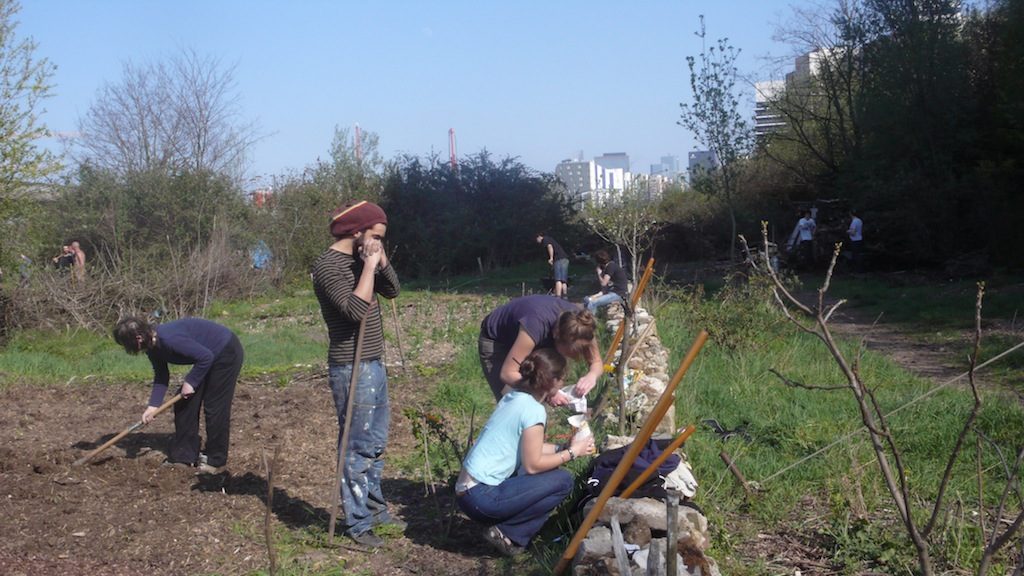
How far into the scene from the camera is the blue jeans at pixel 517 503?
4633mm

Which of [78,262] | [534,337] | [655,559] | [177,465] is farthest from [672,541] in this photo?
[78,262]

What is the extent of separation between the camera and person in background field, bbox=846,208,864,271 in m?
19.8

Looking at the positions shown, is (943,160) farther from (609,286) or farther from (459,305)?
(459,305)

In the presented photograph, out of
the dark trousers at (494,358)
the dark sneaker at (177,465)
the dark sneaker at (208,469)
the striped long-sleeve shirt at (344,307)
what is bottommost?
the dark sneaker at (208,469)

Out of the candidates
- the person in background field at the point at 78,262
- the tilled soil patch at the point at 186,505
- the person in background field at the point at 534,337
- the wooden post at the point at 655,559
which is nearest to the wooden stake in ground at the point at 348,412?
the tilled soil patch at the point at 186,505

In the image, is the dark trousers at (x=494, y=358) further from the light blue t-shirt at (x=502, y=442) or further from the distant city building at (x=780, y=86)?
the distant city building at (x=780, y=86)

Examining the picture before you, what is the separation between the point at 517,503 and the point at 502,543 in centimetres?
22

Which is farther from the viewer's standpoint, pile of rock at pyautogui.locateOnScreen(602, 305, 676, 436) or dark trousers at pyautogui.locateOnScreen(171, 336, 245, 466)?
dark trousers at pyautogui.locateOnScreen(171, 336, 245, 466)

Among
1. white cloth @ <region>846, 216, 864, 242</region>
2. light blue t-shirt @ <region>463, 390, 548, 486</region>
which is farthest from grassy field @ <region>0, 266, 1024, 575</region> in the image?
white cloth @ <region>846, 216, 864, 242</region>

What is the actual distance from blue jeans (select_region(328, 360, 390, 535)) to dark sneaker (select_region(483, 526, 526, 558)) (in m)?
0.67

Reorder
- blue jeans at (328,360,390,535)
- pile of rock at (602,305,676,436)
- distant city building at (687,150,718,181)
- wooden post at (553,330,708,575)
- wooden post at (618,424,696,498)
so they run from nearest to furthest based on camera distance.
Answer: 1. wooden post at (553,330,708,575)
2. wooden post at (618,424,696,498)
3. blue jeans at (328,360,390,535)
4. pile of rock at (602,305,676,436)
5. distant city building at (687,150,718,181)

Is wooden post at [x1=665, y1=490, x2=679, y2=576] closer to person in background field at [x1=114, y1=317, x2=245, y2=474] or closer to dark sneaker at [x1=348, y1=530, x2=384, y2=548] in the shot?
dark sneaker at [x1=348, y1=530, x2=384, y2=548]

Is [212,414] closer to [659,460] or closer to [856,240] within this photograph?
[659,460]

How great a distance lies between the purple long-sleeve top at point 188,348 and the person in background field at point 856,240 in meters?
15.9
